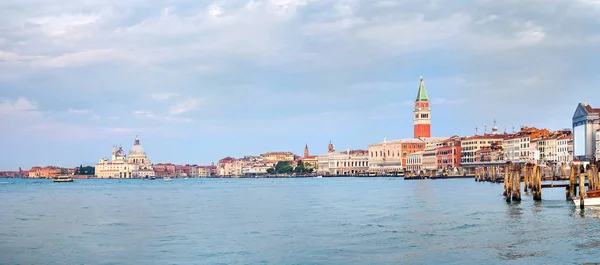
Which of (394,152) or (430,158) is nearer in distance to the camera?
(430,158)

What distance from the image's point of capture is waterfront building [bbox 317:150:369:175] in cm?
16525

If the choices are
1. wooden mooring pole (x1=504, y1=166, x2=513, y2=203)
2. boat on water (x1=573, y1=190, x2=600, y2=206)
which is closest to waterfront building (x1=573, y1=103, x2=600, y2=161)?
wooden mooring pole (x1=504, y1=166, x2=513, y2=203)

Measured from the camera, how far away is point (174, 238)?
75.7 ft

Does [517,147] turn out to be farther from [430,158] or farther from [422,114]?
[422,114]

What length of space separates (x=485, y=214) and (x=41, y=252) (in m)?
15.4

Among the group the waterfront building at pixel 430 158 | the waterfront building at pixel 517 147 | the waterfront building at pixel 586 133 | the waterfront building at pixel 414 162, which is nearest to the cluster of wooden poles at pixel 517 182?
the waterfront building at pixel 586 133

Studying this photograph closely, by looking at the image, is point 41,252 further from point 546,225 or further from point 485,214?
point 485,214

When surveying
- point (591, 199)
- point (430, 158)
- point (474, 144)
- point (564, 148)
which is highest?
point (474, 144)

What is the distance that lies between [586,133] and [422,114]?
226 ft

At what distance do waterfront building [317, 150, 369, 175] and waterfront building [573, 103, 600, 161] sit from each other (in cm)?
7255

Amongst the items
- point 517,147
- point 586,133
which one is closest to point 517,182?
point 586,133

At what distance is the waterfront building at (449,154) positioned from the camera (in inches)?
5049

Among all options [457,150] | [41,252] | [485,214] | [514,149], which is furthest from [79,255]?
[457,150]

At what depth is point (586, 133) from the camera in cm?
8900
